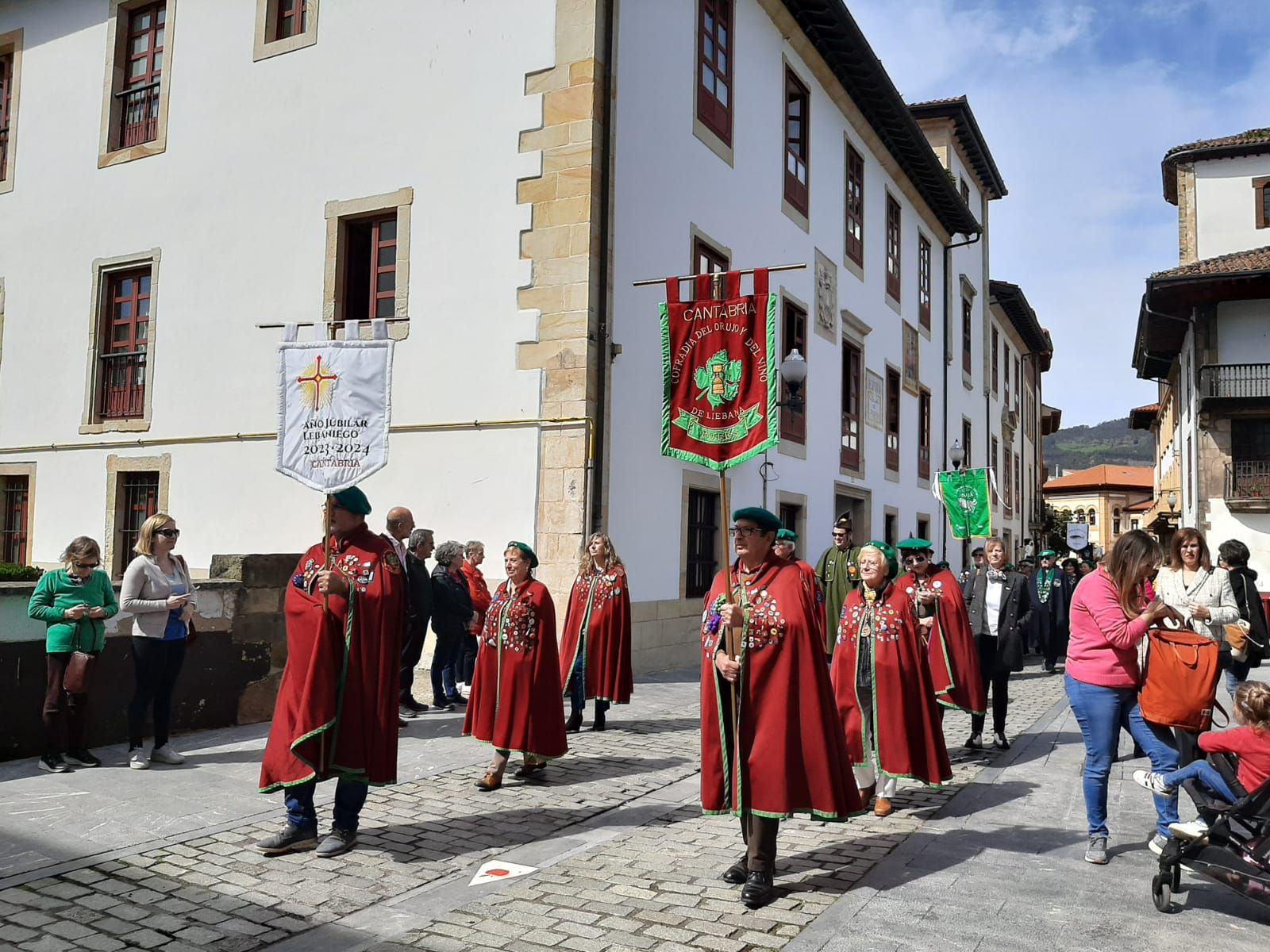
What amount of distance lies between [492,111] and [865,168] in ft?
38.3

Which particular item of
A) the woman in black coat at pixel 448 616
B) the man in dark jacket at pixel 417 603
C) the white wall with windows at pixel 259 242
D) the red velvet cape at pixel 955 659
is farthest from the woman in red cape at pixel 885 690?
the white wall with windows at pixel 259 242

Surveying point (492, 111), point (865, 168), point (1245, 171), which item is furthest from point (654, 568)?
point (1245, 171)

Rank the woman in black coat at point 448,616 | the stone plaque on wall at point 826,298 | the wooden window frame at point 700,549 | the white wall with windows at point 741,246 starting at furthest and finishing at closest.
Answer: the stone plaque on wall at point 826,298
the wooden window frame at point 700,549
the white wall with windows at point 741,246
the woman in black coat at point 448,616

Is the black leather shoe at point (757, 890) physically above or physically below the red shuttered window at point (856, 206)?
below

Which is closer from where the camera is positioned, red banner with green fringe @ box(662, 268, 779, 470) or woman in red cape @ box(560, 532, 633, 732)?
red banner with green fringe @ box(662, 268, 779, 470)

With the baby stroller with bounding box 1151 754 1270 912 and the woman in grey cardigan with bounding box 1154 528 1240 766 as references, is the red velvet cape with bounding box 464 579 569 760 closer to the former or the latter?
the baby stroller with bounding box 1151 754 1270 912

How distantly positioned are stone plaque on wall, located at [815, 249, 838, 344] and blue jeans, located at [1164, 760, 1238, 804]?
1484cm

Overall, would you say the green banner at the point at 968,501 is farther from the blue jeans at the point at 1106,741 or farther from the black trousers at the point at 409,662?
the blue jeans at the point at 1106,741

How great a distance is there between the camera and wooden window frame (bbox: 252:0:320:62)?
47.6ft

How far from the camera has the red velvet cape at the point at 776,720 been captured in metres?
4.89

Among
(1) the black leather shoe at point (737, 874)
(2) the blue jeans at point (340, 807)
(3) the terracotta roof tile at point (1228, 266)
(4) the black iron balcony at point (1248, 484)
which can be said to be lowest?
(1) the black leather shoe at point (737, 874)

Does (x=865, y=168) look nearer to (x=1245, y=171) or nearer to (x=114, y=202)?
(x=114, y=202)

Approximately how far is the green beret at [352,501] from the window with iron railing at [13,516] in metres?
13.5

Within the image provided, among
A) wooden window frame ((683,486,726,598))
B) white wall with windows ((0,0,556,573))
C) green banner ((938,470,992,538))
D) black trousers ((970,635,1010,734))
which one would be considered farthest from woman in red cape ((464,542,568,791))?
green banner ((938,470,992,538))
